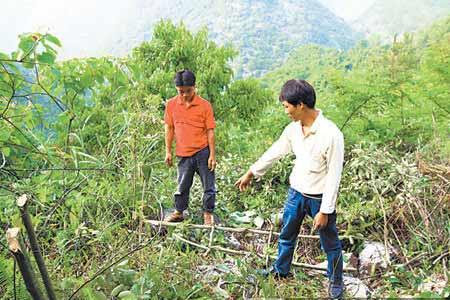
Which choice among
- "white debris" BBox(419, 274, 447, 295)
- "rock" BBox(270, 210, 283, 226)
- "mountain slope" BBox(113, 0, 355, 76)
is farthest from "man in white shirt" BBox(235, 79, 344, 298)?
"mountain slope" BBox(113, 0, 355, 76)

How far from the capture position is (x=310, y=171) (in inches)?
133

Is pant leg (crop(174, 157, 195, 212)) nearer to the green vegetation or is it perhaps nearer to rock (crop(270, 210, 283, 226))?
the green vegetation

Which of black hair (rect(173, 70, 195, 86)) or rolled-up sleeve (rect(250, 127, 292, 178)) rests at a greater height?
black hair (rect(173, 70, 195, 86))

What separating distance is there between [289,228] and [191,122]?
147cm

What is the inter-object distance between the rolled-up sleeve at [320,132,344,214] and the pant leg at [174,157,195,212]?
1776 millimetres

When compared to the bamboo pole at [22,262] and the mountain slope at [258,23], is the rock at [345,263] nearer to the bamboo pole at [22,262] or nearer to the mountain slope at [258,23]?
the bamboo pole at [22,262]

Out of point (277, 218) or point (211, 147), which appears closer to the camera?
point (211, 147)

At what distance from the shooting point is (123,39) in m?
142

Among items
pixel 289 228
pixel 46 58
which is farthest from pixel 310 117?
pixel 46 58

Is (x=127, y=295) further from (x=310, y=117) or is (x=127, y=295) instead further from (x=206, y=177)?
(x=206, y=177)

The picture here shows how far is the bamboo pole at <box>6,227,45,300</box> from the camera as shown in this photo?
1540mm

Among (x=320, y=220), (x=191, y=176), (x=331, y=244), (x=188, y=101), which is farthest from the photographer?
(x=191, y=176)

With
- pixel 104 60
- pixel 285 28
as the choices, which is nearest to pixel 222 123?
pixel 104 60

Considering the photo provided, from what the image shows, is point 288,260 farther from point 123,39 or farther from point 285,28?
point 123,39
